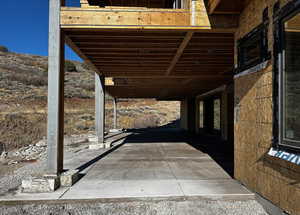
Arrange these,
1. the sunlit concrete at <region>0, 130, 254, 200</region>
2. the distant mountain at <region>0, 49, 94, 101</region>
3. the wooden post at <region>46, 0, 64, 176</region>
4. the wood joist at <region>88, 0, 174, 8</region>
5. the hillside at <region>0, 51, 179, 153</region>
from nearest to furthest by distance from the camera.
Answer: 1. the sunlit concrete at <region>0, 130, 254, 200</region>
2. the wooden post at <region>46, 0, 64, 176</region>
3. the wood joist at <region>88, 0, 174, 8</region>
4. the hillside at <region>0, 51, 179, 153</region>
5. the distant mountain at <region>0, 49, 94, 101</region>

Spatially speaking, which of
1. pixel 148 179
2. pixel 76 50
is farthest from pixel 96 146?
pixel 148 179

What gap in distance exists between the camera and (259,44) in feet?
12.6

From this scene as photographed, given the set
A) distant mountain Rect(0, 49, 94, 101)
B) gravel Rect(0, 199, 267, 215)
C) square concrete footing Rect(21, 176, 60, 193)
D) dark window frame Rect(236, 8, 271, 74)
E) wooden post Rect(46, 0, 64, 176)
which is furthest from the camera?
distant mountain Rect(0, 49, 94, 101)

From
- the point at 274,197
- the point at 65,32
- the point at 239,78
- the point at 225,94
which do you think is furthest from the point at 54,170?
the point at 225,94

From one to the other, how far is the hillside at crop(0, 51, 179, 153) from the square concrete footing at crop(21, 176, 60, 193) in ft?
33.3

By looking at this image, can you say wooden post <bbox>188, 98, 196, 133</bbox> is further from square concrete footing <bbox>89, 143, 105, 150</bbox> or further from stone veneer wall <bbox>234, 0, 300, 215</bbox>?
stone veneer wall <bbox>234, 0, 300, 215</bbox>

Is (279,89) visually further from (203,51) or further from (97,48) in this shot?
(97,48)

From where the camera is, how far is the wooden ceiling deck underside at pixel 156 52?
524cm

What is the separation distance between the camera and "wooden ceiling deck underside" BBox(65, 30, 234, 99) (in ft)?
17.2

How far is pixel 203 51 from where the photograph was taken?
6.55m

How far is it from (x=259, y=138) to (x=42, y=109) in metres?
27.4

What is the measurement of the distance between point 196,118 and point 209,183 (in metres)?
13.7

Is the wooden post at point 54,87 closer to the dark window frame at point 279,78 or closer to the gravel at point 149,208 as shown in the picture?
the gravel at point 149,208

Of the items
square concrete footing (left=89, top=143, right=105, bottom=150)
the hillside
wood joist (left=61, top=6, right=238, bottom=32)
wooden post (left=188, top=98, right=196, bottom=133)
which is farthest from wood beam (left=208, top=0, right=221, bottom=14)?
wooden post (left=188, top=98, right=196, bottom=133)
